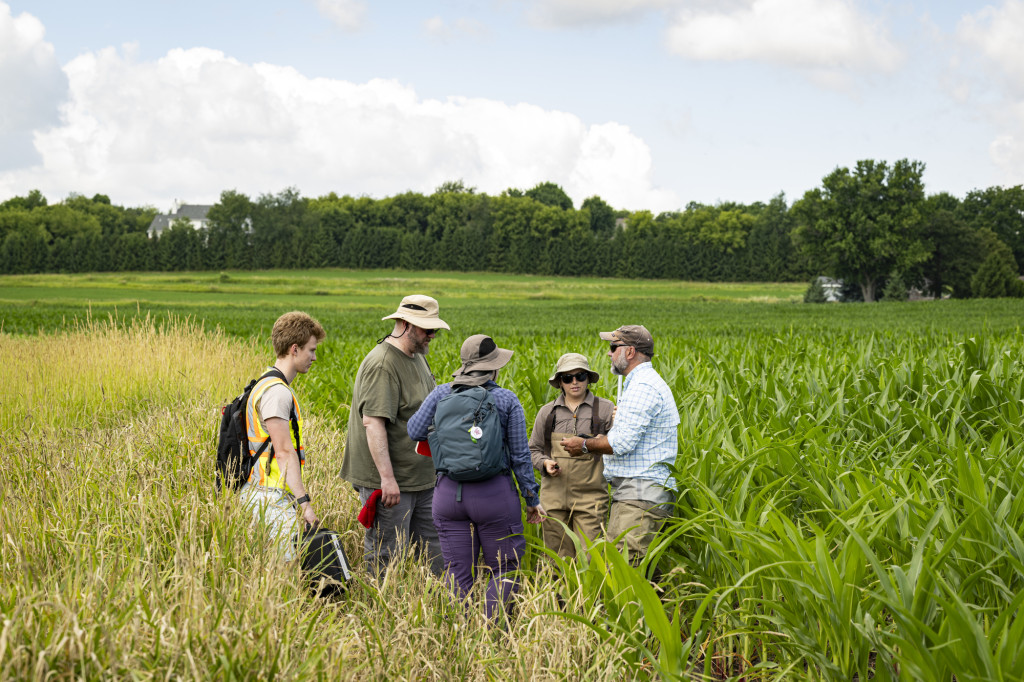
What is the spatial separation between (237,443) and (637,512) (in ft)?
7.33

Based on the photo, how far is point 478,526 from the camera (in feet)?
13.9

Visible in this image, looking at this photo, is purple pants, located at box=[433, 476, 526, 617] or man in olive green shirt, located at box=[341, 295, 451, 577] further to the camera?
man in olive green shirt, located at box=[341, 295, 451, 577]

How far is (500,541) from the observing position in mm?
4191

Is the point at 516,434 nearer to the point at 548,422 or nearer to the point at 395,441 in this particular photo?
the point at 548,422

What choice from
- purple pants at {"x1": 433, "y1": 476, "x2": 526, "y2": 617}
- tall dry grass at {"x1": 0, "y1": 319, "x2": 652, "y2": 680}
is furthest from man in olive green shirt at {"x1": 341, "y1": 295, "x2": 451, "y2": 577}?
purple pants at {"x1": 433, "y1": 476, "x2": 526, "y2": 617}

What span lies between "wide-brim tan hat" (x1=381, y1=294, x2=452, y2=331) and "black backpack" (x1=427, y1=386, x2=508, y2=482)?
51 cm

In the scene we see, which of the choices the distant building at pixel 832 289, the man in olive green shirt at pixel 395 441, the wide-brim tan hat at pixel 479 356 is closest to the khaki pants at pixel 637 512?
the wide-brim tan hat at pixel 479 356

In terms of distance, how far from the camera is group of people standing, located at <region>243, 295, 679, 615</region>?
410cm

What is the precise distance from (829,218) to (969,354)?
59.6 m

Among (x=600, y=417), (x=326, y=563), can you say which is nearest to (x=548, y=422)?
(x=600, y=417)

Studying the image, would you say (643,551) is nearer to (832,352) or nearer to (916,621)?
(916,621)

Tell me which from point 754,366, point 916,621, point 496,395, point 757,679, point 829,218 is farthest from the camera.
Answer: point 829,218

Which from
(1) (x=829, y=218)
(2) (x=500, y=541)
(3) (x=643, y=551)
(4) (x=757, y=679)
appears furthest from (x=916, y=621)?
(1) (x=829, y=218)

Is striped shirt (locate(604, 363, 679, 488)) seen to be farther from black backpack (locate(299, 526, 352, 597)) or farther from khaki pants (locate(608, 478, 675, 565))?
black backpack (locate(299, 526, 352, 597))
